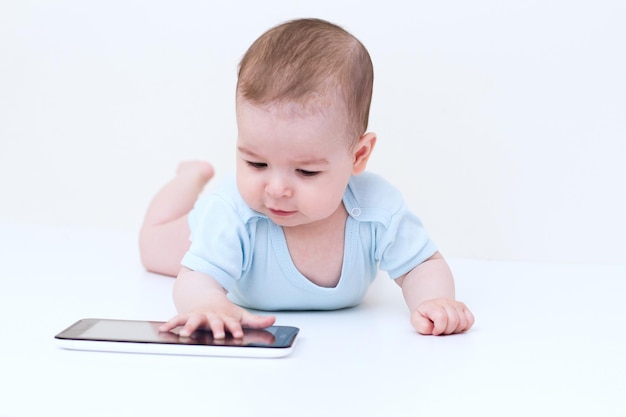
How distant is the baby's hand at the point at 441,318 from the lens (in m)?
1.27

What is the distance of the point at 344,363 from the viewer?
1135 mm

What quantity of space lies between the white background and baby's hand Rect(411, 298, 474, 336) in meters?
0.82

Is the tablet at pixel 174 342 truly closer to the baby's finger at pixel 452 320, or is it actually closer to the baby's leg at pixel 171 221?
the baby's finger at pixel 452 320

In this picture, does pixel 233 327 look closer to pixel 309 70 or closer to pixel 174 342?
pixel 174 342

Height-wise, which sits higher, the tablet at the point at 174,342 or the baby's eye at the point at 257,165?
the baby's eye at the point at 257,165

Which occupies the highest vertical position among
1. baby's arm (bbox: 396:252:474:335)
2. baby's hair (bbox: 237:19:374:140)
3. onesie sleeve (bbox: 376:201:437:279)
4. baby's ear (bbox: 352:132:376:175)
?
baby's hair (bbox: 237:19:374:140)

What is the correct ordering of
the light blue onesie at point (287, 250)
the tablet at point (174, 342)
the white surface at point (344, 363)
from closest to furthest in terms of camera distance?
1. the white surface at point (344, 363)
2. the tablet at point (174, 342)
3. the light blue onesie at point (287, 250)

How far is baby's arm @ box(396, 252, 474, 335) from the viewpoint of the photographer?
1275 mm

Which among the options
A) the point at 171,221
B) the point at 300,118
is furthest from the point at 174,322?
the point at 171,221

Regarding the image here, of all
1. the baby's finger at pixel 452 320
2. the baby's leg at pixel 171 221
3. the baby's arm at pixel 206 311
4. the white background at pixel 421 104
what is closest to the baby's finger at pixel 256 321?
the baby's arm at pixel 206 311

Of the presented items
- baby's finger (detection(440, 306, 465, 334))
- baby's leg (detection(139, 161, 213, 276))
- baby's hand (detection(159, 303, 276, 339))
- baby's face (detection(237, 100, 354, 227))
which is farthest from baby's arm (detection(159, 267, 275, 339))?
baby's leg (detection(139, 161, 213, 276))

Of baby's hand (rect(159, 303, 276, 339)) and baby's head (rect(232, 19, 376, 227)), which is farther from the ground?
baby's head (rect(232, 19, 376, 227))

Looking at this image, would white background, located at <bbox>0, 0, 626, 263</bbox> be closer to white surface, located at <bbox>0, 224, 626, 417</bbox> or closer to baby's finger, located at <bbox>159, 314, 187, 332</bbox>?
white surface, located at <bbox>0, 224, 626, 417</bbox>

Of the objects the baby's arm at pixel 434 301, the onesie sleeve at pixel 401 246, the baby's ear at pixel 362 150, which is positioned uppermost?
the baby's ear at pixel 362 150
